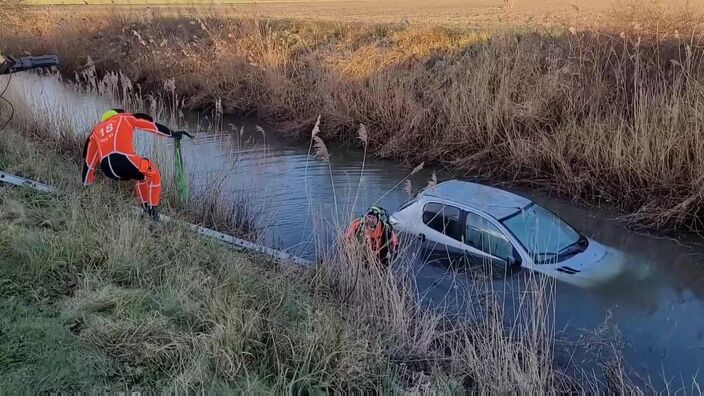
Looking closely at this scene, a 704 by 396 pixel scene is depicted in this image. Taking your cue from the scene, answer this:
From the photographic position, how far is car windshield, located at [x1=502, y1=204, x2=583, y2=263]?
828 cm

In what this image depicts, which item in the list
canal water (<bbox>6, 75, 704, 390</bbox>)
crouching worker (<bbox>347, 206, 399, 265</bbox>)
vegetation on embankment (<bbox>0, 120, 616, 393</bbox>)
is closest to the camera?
vegetation on embankment (<bbox>0, 120, 616, 393</bbox>)

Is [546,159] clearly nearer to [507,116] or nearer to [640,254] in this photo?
[507,116]

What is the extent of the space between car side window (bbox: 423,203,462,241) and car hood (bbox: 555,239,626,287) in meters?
1.53

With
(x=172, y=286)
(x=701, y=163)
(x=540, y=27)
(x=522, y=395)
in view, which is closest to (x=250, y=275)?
(x=172, y=286)

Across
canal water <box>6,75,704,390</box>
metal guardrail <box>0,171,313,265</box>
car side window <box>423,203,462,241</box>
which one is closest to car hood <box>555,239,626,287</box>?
canal water <box>6,75,704,390</box>

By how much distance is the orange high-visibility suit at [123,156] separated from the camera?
8.61 m

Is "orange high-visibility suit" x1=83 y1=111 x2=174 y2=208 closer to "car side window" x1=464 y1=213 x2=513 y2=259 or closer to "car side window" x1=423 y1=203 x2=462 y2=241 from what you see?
"car side window" x1=423 y1=203 x2=462 y2=241

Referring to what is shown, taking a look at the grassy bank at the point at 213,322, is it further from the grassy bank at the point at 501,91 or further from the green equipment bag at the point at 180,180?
the grassy bank at the point at 501,91

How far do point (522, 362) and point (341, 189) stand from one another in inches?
331

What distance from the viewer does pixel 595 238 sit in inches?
426

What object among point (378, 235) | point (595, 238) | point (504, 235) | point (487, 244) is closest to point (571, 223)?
point (595, 238)

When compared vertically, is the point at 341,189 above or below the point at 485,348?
below

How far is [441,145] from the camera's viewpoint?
15.2 metres

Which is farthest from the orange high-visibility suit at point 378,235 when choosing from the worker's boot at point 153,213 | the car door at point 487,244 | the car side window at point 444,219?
the worker's boot at point 153,213
